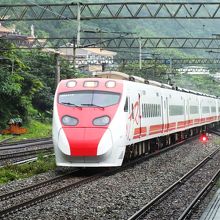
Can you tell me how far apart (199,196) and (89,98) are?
5295mm

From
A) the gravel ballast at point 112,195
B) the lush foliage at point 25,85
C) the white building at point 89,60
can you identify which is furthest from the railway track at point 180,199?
the lush foliage at point 25,85

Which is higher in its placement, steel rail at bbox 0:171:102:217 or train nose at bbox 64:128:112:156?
train nose at bbox 64:128:112:156

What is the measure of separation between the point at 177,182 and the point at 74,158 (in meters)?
2.91

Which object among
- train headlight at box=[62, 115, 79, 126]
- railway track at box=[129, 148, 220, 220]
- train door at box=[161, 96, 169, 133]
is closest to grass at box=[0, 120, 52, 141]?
train door at box=[161, 96, 169, 133]

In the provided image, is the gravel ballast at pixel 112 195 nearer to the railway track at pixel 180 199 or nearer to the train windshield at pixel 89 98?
the railway track at pixel 180 199

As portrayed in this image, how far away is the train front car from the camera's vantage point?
15414 mm

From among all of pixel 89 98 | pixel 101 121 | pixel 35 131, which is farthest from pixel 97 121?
pixel 35 131

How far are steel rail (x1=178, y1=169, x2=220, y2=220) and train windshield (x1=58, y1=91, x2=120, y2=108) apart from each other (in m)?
3.66

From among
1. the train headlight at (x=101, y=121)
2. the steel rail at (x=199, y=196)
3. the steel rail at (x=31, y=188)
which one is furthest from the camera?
the train headlight at (x=101, y=121)

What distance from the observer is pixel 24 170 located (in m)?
17.5

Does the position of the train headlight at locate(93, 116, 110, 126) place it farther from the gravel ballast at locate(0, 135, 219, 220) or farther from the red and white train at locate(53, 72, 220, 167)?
the gravel ballast at locate(0, 135, 219, 220)

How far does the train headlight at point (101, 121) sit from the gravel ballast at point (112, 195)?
154 cm

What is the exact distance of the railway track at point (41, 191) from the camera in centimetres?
1113

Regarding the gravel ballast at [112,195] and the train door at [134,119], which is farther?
the train door at [134,119]
